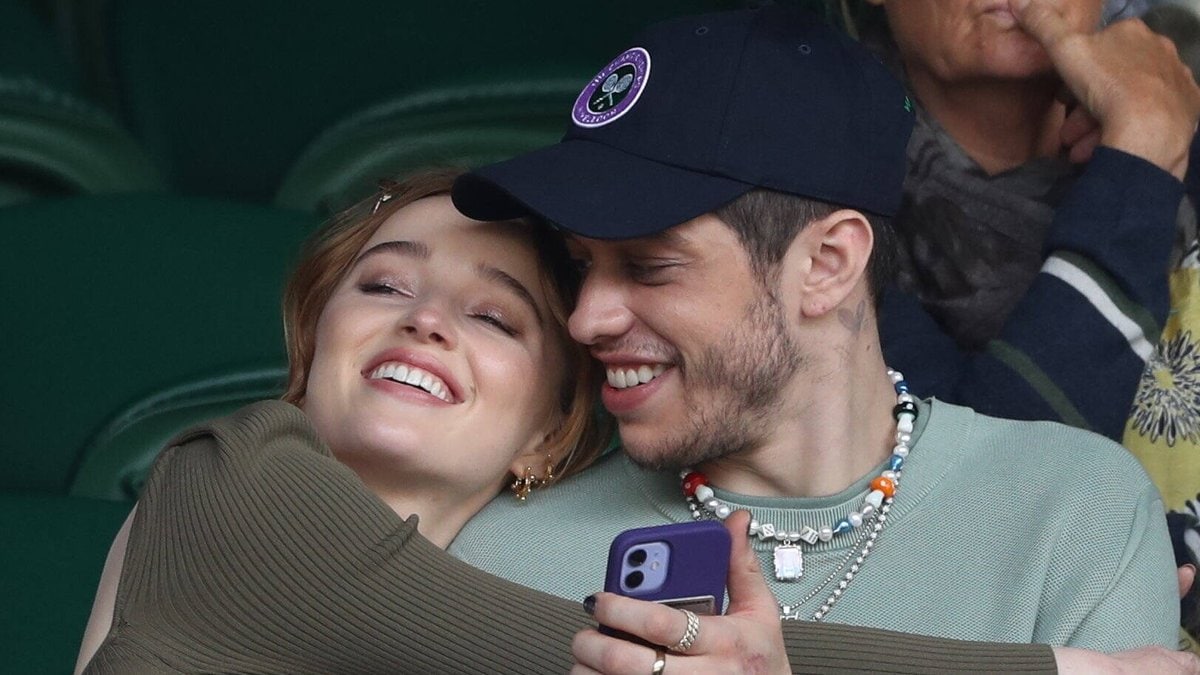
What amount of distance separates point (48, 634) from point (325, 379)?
46 cm

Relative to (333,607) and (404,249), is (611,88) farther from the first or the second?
(333,607)

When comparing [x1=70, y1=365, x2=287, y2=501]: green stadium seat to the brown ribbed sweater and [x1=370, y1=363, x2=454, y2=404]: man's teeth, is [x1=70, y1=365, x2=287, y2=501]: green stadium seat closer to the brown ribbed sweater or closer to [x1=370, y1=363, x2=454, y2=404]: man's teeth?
[x1=370, y1=363, x2=454, y2=404]: man's teeth

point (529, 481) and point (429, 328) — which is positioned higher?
point (429, 328)

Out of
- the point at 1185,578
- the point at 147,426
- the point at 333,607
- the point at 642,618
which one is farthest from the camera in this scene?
the point at 147,426

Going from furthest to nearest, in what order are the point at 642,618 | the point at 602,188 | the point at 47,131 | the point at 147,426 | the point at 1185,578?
1. the point at 47,131
2. the point at 147,426
3. the point at 1185,578
4. the point at 602,188
5. the point at 642,618

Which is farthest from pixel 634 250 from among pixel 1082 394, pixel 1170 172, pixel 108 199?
pixel 108 199

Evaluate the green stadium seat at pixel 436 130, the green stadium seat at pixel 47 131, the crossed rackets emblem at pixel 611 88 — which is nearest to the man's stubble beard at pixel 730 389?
the crossed rackets emblem at pixel 611 88

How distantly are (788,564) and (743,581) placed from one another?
1.07ft

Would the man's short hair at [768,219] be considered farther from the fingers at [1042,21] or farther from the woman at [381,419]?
the fingers at [1042,21]

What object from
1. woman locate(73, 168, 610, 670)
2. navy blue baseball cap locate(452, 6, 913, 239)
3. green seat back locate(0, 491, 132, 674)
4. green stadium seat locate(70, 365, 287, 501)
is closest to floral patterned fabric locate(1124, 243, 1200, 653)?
navy blue baseball cap locate(452, 6, 913, 239)

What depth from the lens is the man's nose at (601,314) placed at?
1.30 meters

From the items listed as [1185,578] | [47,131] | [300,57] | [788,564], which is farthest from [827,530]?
[47,131]

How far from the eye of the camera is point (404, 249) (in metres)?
1.43

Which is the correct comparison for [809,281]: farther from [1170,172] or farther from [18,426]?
[18,426]
